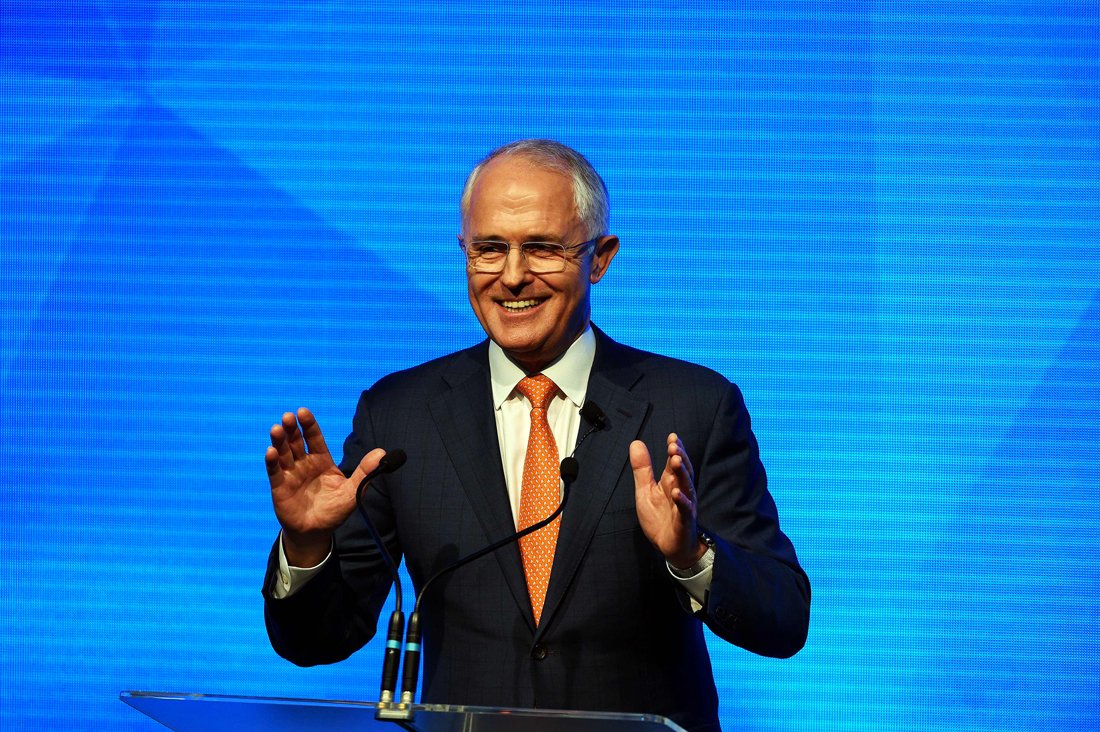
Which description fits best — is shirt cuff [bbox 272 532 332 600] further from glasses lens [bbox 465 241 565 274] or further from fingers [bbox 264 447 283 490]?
glasses lens [bbox 465 241 565 274]

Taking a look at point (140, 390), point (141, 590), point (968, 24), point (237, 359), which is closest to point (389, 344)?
point (237, 359)

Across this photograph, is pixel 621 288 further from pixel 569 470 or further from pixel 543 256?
pixel 569 470

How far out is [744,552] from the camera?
218 centimetres

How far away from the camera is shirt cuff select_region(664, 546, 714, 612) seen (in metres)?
2.05

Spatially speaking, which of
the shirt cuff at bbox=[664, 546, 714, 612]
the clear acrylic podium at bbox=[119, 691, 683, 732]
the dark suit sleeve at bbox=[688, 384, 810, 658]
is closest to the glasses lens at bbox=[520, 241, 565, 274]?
the dark suit sleeve at bbox=[688, 384, 810, 658]

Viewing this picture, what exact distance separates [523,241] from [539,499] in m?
0.46

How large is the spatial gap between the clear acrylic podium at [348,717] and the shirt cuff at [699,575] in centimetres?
65

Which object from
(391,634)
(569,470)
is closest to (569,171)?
(569,470)

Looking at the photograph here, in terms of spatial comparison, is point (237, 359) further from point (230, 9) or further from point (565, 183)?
point (565, 183)

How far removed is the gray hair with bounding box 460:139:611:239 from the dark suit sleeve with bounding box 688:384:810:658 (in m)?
0.41

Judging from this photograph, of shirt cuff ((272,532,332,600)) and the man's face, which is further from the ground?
the man's face

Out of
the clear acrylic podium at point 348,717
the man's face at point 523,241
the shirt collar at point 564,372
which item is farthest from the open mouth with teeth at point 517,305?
the clear acrylic podium at point 348,717

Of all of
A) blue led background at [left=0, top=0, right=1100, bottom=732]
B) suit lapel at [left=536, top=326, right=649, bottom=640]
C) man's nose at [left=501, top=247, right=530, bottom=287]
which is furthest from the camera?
blue led background at [left=0, top=0, right=1100, bottom=732]

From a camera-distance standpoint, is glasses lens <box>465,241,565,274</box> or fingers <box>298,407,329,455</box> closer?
fingers <box>298,407,329,455</box>
